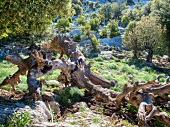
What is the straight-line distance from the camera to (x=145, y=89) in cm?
964

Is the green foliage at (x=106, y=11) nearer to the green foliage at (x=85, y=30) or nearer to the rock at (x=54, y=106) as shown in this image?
the green foliage at (x=85, y=30)

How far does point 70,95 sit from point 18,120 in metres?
4.22

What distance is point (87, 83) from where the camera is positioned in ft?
36.2

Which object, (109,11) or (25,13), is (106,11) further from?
(25,13)

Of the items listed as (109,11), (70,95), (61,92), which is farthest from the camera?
(109,11)

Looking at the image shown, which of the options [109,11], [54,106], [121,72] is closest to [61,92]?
[54,106]

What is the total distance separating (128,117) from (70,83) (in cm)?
402

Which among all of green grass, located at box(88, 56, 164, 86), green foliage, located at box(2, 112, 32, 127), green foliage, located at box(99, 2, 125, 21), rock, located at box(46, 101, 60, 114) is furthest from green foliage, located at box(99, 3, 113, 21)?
green foliage, located at box(2, 112, 32, 127)

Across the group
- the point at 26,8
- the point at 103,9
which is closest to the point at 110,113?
the point at 26,8

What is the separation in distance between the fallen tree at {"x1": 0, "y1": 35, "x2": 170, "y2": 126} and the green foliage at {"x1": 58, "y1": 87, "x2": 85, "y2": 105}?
66cm

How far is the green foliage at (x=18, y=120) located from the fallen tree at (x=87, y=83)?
1808 millimetres

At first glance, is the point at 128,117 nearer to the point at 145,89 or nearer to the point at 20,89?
the point at 145,89

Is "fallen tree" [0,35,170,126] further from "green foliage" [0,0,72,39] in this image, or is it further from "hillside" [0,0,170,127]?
"green foliage" [0,0,72,39]

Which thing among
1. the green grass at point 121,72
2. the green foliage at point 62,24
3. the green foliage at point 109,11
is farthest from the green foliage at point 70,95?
the green foliage at point 109,11
